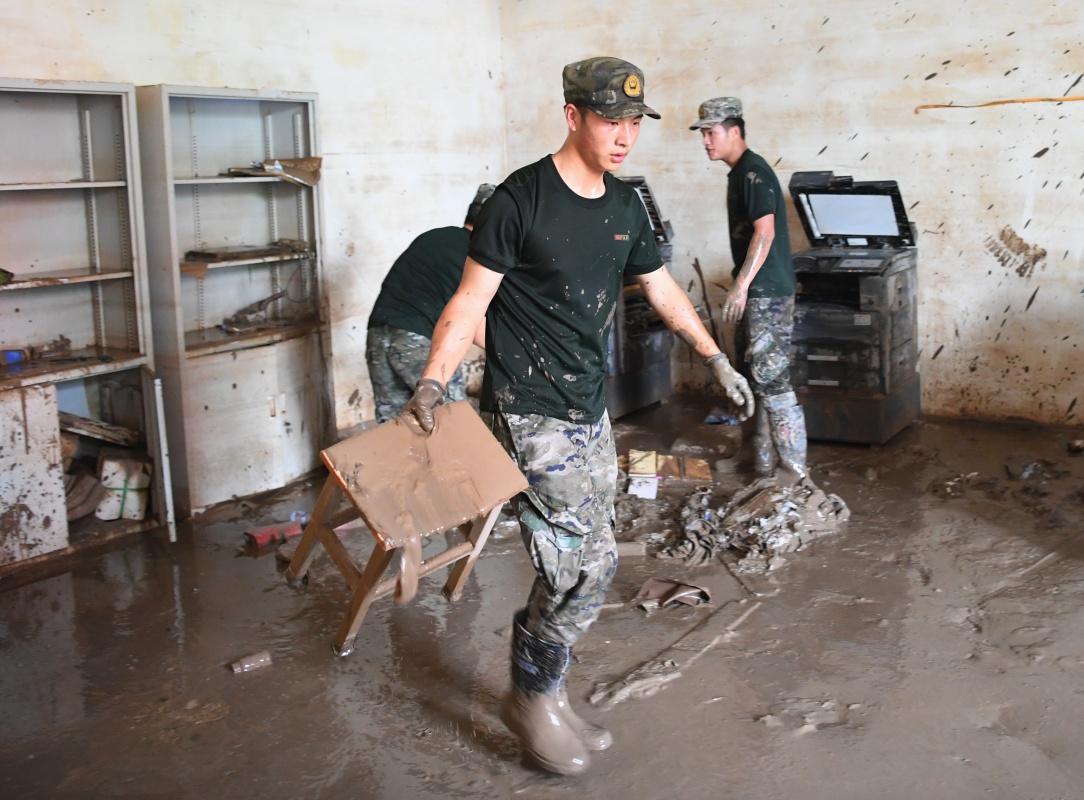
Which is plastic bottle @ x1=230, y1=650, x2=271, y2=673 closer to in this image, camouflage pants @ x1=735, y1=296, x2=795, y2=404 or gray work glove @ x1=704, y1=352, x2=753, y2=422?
gray work glove @ x1=704, y1=352, x2=753, y2=422

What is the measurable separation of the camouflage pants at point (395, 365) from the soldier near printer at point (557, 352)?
1.77 metres

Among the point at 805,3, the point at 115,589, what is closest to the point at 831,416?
the point at 805,3

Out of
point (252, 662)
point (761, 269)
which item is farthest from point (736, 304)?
point (252, 662)

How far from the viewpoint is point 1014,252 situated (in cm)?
611

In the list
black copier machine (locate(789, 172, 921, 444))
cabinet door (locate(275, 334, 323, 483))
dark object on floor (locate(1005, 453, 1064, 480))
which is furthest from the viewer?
black copier machine (locate(789, 172, 921, 444))

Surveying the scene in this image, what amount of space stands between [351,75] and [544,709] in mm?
4532

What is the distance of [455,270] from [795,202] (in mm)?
2534

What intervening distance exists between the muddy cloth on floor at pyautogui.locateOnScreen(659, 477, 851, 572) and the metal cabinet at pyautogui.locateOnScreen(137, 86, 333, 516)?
7.28 feet

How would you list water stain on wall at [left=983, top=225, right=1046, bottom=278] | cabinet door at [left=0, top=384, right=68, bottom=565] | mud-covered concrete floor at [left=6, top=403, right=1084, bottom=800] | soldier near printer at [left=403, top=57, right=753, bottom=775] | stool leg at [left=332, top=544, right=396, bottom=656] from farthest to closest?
water stain on wall at [left=983, top=225, right=1046, bottom=278] < cabinet door at [left=0, top=384, right=68, bottom=565] < mud-covered concrete floor at [left=6, top=403, right=1084, bottom=800] < stool leg at [left=332, top=544, right=396, bottom=656] < soldier near printer at [left=403, top=57, right=753, bottom=775]

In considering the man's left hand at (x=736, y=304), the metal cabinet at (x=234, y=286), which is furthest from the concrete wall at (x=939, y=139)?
the metal cabinet at (x=234, y=286)

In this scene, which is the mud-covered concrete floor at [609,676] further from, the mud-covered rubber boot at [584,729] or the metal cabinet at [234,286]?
the metal cabinet at [234,286]

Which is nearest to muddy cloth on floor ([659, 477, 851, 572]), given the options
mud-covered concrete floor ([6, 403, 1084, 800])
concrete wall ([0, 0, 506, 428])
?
mud-covered concrete floor ([6, 403, 1084, 800])

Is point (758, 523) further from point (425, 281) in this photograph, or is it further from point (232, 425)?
point (232, 425)

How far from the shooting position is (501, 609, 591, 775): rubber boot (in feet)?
9.57
